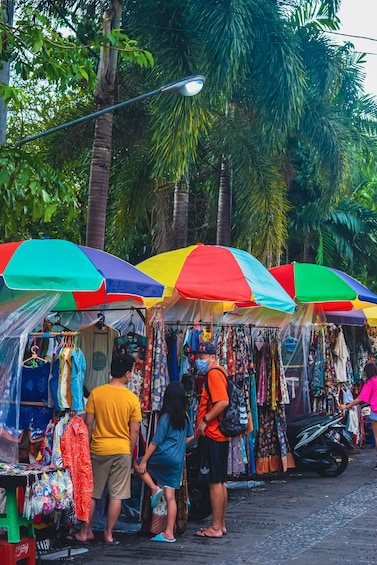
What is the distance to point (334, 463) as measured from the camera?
41.6ft

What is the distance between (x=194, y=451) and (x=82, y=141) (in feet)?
35.6

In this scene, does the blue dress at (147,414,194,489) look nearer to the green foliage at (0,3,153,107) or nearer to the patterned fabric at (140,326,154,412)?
the patterned fabric at (140,326,154,412)

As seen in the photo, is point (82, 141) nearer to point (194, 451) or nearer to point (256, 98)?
point (256, 98)

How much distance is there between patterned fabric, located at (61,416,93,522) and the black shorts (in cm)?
124

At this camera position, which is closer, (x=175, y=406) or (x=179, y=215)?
(x=175, y=406)

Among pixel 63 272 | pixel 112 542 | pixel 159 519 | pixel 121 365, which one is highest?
pixel 63 272

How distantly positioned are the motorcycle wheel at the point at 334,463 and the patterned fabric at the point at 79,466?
5862mm

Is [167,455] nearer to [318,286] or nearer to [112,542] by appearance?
[112,542]

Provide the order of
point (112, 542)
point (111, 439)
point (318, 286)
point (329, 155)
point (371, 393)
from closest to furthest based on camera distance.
A: point (111, 439) → point (112, 542) → point (318, 286) → point (371, 393) → point (329, 155)

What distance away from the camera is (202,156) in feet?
68.0

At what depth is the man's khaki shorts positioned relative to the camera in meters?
7.95

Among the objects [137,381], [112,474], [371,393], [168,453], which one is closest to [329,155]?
[371,393]

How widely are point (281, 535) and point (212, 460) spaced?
1.04 metres

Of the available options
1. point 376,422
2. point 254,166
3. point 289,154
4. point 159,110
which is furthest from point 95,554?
point 289,154
